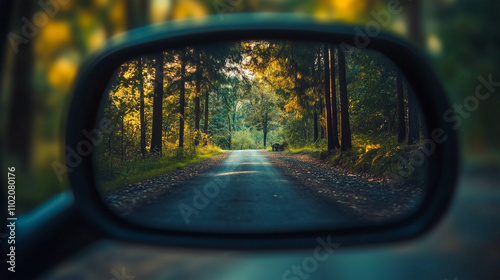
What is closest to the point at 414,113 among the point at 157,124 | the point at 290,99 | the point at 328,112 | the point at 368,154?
the point at 368,154

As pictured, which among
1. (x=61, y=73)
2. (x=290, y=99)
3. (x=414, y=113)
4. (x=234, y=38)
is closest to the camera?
(x=234, y=38)

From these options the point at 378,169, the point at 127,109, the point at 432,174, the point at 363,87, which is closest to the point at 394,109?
the point at 363,87

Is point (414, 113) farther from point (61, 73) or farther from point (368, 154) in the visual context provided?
point (368, 154)

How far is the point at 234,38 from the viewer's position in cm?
170

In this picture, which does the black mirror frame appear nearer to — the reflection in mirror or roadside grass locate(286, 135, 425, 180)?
the reflection in mirror

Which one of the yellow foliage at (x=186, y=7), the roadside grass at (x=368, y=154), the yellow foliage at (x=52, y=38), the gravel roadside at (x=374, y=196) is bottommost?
the gravel roadside at (x=374, y=196)

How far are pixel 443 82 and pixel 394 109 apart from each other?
11469 millimetres

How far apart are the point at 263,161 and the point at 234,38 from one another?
1532 centimetres

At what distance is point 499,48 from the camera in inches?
105

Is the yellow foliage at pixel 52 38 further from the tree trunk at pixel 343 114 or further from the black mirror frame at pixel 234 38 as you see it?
the tree trunk at pixel 343 114

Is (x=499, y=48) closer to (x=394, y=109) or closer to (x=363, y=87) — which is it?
(x=394, y=109)

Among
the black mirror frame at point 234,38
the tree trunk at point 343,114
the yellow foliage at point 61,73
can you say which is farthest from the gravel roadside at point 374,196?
the tree trunk at point 343,114

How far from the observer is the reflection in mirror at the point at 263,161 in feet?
8.34

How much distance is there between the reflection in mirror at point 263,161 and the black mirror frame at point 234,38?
0.44 feet
